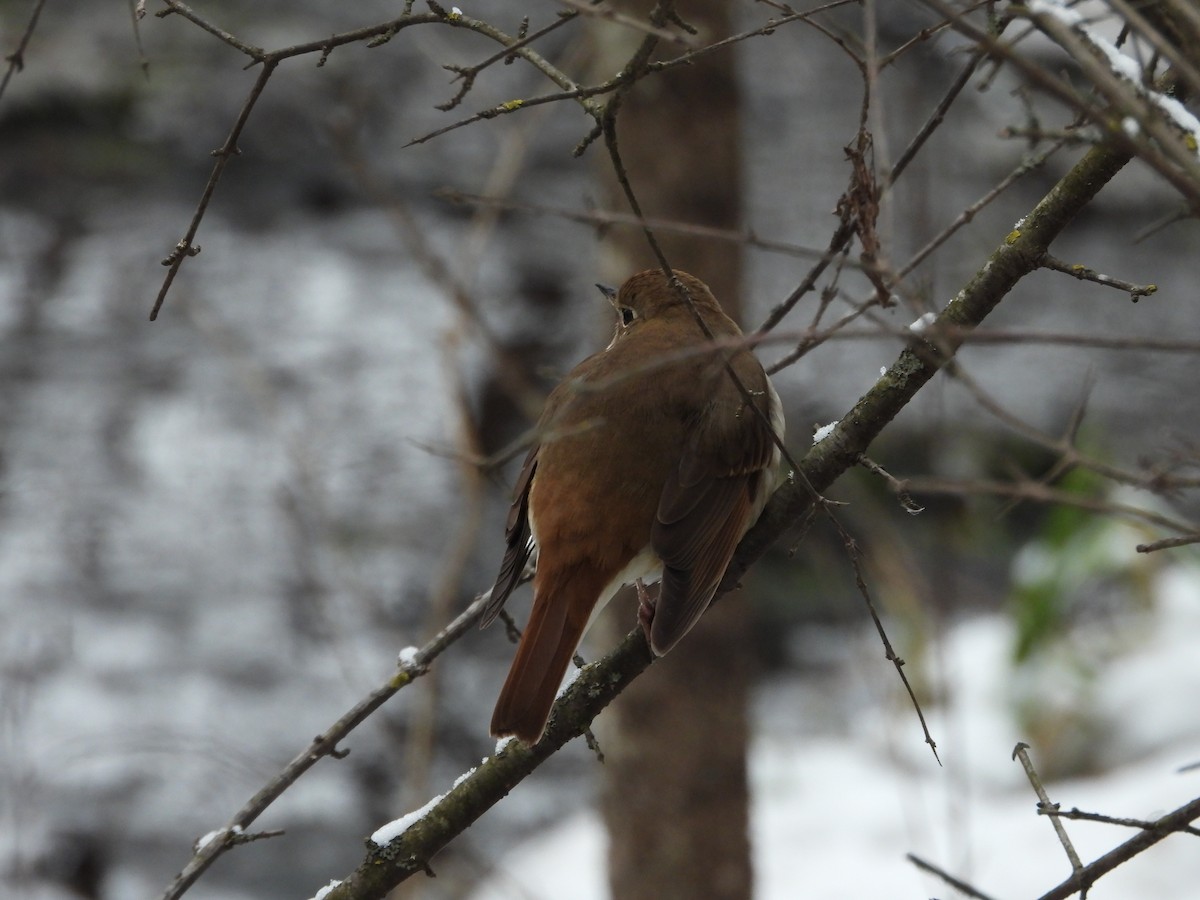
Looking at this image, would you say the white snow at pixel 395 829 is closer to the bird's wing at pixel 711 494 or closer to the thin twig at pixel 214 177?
Answer: the bird's wing at pixel 711 494

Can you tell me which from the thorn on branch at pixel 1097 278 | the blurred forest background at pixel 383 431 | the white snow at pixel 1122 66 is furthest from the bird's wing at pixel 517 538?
the blurred forest background at pixel 383 431

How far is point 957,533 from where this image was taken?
850 cm

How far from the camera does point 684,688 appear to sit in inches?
193

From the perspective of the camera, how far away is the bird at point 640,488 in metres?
2.63

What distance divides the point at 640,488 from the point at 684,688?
7.35ft

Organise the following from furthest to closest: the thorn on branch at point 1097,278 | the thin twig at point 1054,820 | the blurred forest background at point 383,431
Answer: the blurred forest background at point 383,431
the thorn on branch at point 1097,278
the thin twig at point 1054,820

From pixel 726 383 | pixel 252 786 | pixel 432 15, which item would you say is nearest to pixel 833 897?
pixel 252 786

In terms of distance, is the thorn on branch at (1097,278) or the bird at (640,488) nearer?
the thorn on branch at (1097,278)

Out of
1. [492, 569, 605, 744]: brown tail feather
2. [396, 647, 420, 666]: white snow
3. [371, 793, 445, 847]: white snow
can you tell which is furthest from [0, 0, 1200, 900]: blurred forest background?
[371, 793, 445, 847]: white snow

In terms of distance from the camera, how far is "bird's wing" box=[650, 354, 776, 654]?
2578mm

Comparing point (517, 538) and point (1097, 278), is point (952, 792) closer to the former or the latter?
point (517, 538)

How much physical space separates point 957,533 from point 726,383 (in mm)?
5920

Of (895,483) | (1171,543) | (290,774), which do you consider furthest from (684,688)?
(1171,543)

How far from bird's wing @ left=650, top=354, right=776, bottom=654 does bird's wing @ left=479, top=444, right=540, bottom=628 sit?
265mm
